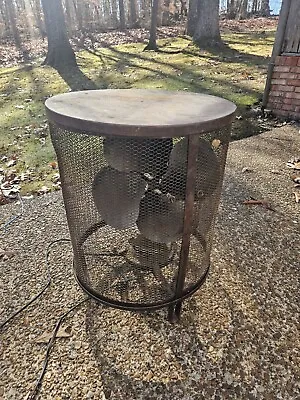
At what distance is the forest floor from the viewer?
394 centimetres

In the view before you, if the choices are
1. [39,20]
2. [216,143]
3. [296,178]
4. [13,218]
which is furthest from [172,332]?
[39,20]

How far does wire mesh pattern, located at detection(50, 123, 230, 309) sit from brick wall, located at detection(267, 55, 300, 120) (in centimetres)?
350

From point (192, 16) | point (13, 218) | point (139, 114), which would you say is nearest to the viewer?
point (139, 114)

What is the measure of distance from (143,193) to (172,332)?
74cm

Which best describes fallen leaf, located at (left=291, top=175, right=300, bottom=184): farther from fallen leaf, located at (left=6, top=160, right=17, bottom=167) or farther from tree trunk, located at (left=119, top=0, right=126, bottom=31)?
tree trunk, located at (left=119, top=0, right=126, bottom=31)

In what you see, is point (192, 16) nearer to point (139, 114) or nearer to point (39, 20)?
point (39, 20)

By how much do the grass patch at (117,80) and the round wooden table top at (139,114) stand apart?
6.64 feet

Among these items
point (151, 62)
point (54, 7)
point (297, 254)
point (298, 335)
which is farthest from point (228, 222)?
point (54, 7)

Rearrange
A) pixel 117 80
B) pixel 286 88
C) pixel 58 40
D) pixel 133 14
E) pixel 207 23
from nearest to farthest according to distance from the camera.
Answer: pixel 286 88
pixel 117 80
pixel 58 40
pixel 207 23
pixel 133 14

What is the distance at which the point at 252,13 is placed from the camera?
17.8 meters

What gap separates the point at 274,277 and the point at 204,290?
0.45 meters

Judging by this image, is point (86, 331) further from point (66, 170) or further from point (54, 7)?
point (54, 7)

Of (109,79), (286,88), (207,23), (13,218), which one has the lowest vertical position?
(13,218)

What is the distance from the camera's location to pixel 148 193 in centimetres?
144
